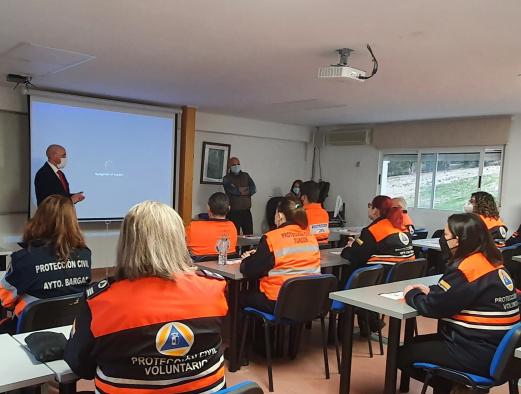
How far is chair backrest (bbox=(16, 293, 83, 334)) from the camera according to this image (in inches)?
81.8

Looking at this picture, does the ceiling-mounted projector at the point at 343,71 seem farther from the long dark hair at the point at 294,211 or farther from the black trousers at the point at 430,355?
the black trousers at the point at 430,355

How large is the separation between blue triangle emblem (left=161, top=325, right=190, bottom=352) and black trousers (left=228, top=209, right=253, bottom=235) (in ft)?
18.4

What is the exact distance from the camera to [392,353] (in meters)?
2.43

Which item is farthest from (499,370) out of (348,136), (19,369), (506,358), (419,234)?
(348,136)

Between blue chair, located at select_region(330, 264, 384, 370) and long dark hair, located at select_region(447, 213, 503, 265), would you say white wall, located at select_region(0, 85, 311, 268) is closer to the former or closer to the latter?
blue chair, located at select_region(330, 264, 384, 370)

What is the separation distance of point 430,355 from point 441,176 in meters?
5.47


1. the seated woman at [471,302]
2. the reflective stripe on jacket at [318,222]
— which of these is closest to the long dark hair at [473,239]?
the seated woman at [471,302]

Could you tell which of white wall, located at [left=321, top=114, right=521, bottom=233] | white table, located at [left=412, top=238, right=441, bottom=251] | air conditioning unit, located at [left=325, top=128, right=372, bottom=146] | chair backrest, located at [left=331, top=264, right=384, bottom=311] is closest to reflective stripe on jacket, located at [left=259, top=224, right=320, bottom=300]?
chair backrest, located at [left=331, top=264, right=384, bottom=311]

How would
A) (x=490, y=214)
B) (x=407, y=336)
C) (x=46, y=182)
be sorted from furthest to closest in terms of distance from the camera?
(x=46, y=182) < (x=490, y=214) < (x=407, y=336)

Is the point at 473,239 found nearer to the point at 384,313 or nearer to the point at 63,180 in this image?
the point at 384,313

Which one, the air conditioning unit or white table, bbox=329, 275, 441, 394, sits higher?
the air conditioning unit

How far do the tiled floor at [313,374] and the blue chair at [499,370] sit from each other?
0.87 metres

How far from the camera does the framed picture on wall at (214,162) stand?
24.1 feet

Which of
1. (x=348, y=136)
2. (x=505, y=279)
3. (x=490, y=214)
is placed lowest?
(x=505, y=279)
